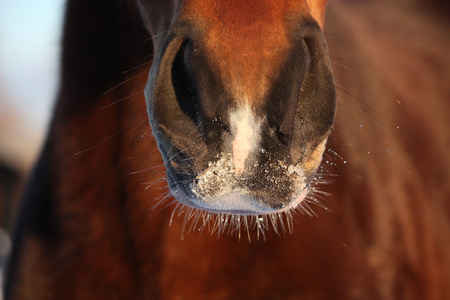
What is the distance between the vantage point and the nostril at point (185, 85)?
2.55 feet

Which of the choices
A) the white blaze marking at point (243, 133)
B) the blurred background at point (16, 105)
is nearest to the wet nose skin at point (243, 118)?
the white blaze marking at point (243, 133)

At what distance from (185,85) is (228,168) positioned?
151mm

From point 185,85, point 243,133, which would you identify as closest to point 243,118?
point 243,133

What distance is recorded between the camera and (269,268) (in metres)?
1.26

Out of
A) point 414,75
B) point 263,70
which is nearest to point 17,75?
point 414,75

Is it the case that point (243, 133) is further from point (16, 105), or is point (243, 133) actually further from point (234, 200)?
point (16, 105)

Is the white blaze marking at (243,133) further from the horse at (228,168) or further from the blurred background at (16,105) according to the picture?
the blurred background at (16,105)

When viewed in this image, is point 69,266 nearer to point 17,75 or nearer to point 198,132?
point 198,132

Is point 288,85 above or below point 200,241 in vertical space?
above

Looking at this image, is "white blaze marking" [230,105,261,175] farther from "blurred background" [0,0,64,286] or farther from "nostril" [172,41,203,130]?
"blurred background" [0,0,64,286]

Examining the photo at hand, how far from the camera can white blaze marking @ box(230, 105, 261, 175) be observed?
732 mm

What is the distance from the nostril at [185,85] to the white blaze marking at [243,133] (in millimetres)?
62

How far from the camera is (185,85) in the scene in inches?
31.7

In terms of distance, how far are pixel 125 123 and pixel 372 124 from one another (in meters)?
0.77
